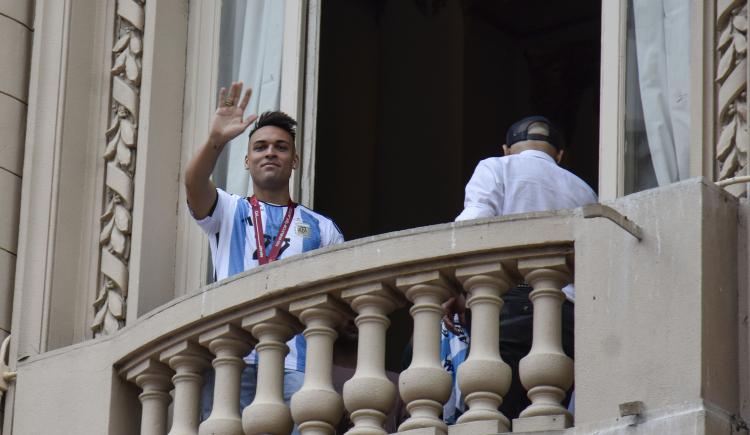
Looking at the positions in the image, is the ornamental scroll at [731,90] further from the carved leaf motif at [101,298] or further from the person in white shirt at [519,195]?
the carved leaf motif at [101,298]

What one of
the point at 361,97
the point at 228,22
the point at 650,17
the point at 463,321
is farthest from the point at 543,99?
the point at 463,321

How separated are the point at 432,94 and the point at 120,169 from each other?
3.99m

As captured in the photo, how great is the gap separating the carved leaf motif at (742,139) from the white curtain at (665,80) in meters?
0.39

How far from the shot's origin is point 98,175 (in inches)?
434

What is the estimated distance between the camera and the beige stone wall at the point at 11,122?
10.8 metres

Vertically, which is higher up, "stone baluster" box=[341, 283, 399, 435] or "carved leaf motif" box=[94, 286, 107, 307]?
"carved leaf motif" box=[94, 286, 107, 307]

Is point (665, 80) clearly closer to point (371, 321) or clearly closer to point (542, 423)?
point (371, 321)

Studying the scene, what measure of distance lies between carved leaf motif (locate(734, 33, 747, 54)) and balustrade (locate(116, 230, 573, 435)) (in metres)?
1.43

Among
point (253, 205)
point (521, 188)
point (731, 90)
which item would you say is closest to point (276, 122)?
point (253, 205)

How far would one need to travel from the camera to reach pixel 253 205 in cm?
999

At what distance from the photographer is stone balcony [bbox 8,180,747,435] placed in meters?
7.85

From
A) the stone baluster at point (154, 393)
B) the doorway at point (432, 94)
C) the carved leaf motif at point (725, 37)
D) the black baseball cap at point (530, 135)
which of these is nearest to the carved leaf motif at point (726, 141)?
the carved leaf motif at point (725, 37)

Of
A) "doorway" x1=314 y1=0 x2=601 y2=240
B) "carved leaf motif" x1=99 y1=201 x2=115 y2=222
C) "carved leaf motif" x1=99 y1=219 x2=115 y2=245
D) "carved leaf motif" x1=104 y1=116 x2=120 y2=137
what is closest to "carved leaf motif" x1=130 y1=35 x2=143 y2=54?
"carved leaf motif" x1=104 y1=116 x2=120 y2=137

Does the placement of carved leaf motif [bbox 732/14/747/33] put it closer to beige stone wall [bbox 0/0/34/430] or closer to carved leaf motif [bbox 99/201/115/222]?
carved leaf motif [bbox 99/201/115/222]
